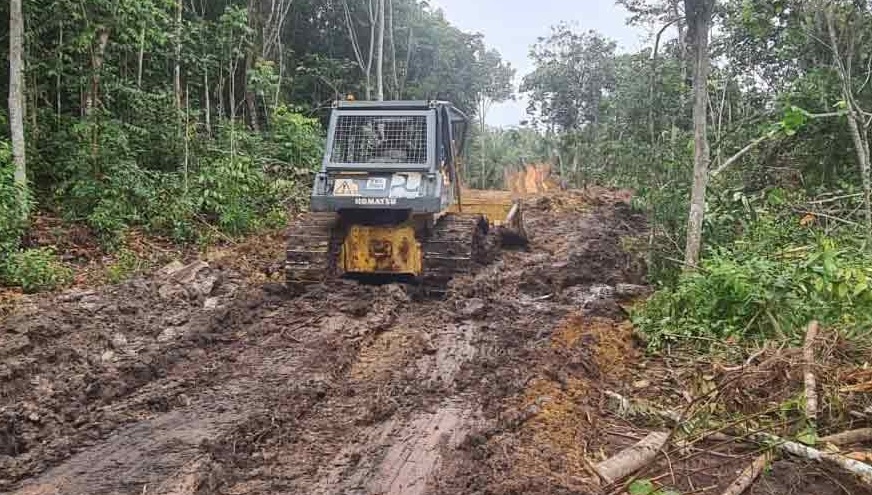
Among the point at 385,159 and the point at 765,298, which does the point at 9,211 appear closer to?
the point at 385,159

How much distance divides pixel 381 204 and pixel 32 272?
4211mm

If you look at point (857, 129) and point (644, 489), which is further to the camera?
point (857, 129)

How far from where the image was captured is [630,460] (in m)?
3.96

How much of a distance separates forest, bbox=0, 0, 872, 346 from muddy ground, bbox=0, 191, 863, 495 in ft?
3.31

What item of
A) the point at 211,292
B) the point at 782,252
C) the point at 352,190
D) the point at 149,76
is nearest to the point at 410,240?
the point at 352,190

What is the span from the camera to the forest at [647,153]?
243 inches

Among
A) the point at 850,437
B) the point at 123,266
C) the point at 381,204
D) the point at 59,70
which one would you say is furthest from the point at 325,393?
the point at 59,70

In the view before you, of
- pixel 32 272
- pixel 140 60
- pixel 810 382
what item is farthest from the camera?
pixel 140 60

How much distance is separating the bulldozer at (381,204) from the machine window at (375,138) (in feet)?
0.04

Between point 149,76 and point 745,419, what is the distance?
13755mm

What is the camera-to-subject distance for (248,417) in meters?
4.65

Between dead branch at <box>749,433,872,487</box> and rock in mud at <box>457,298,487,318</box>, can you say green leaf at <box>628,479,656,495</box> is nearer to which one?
dead branch at <box>749,433,872,487</box>

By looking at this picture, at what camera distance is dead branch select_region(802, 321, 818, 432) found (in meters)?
3.99

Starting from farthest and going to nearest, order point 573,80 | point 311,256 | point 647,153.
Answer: point 573,80, point 647,153, point 311,256
